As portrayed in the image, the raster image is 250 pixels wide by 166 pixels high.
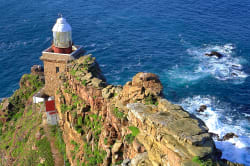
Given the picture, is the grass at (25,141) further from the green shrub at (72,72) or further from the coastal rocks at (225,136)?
the coastal rocks at (225,136)

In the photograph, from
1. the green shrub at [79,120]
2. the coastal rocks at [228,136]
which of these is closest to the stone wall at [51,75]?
the green shrub at [79,120]

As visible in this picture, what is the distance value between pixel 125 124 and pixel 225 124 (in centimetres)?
3908

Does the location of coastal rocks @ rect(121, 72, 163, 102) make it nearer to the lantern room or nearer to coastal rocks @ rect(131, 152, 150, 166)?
coastal rocks @ rect(131, 152, 150, 166)

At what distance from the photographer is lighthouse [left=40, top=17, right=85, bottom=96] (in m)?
44.1

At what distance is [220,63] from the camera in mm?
82562

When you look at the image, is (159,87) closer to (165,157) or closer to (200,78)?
(165,157)

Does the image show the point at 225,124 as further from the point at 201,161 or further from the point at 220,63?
the point at 201,161

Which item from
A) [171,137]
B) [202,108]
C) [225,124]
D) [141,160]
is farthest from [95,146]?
[202,108]

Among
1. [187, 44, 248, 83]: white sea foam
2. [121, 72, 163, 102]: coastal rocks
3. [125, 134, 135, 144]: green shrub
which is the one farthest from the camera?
[187, 44, 248, 83]: white sea foam

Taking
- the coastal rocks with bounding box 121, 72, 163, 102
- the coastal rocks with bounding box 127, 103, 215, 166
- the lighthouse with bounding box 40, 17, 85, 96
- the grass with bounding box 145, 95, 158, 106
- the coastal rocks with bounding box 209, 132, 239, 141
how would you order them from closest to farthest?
1. the coastal rocks with bounding box 127, 103, 215, 166
2. the grass with bounding box 145, 95, 158, 106
3. the coastal rocks with bounding box 121, 72, 163, 102
4. the lighthouse with bounding box 40, 17, 85, 96
5. the coastal rocks with bounding box 209, 132, 239, 141

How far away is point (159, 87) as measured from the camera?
1060 inches

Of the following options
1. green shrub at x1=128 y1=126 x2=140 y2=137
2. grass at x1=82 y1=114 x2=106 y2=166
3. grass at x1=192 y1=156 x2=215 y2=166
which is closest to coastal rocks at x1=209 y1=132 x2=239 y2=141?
grass at x1=82 y1=114 x2=106 y2=166

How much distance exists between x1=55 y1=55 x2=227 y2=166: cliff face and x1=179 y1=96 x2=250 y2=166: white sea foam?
28.5 metres

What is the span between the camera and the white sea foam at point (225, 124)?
51.2 metres
